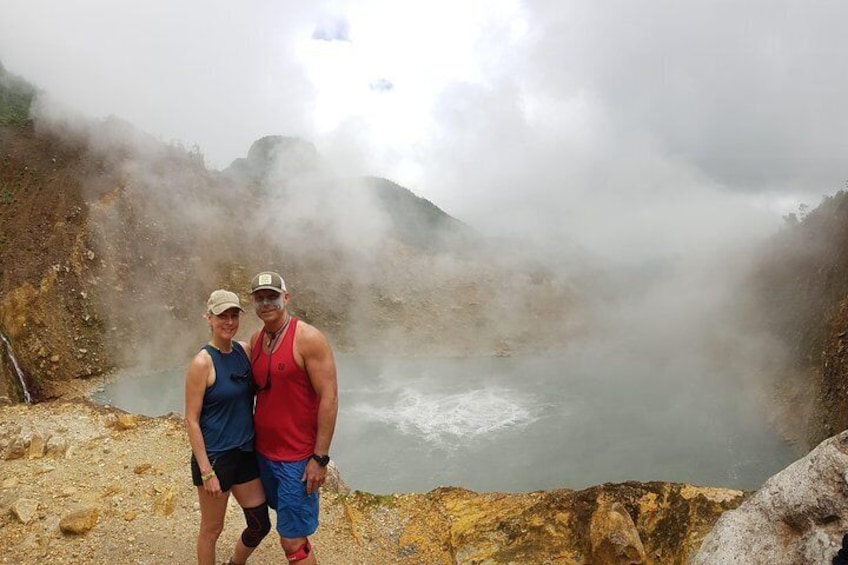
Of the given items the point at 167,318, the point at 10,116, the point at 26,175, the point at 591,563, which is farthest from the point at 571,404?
the point at 10,116

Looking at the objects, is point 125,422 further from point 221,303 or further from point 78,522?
point 221,303

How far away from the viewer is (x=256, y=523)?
159 inches

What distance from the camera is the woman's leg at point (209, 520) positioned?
150 inches

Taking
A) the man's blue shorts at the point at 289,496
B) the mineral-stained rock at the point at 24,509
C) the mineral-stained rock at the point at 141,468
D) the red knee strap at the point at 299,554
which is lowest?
the red knee strap at the point at 299,554

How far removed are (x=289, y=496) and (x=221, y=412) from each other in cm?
76

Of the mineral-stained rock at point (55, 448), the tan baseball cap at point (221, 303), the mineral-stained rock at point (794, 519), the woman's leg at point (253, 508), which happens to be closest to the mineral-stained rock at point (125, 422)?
the mineral-stained rock at point (55, 448)

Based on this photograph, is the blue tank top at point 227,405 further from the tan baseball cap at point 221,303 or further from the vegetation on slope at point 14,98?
the vegetation on slope at point 14,98

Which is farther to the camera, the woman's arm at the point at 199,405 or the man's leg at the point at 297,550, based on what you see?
the man's leg at the point at 297,550

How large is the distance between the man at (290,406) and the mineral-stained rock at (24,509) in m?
3.20

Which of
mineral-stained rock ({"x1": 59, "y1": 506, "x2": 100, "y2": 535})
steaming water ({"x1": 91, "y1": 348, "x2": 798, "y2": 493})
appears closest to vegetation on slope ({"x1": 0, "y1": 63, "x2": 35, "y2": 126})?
steaming water ({"x1": 91, "y1": 348, "x2": 798, "y2": 493})

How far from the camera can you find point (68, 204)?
26219 millimetres

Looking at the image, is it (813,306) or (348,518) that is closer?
(348,518)

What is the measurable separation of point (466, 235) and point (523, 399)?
2345 centimetres

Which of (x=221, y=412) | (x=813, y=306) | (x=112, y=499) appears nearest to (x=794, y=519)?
(x=221, y=412)
